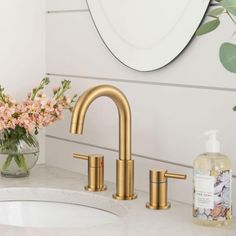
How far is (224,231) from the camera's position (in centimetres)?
127

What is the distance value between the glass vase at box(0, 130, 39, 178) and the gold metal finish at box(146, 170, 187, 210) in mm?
435

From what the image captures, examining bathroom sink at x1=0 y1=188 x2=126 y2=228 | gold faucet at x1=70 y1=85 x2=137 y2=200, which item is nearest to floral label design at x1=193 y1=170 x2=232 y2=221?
gold faucet at x1=70 y1=85 x2=137 y2=200

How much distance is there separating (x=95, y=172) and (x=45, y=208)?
17 centimetres

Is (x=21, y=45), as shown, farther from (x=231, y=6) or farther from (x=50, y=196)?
(x=231, y=6)

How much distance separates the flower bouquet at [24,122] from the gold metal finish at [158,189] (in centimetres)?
38

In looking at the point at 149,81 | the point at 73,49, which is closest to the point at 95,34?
the point at 73,49

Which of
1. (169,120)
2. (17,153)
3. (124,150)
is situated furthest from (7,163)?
(169,120)

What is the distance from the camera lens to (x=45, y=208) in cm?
162

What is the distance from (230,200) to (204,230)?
0.28 ft

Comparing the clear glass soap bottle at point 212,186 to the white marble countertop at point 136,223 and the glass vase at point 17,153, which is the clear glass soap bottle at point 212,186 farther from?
the glass vase at point 17,153

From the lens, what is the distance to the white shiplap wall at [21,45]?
5.98 feet

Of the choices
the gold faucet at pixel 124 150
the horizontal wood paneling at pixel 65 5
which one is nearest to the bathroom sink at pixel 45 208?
the gold faucet at pixel 124 150

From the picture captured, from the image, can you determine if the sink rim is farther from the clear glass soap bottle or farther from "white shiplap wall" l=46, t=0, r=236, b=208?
the clear glass soap bottle

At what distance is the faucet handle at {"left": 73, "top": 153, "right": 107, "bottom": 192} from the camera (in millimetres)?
1567
